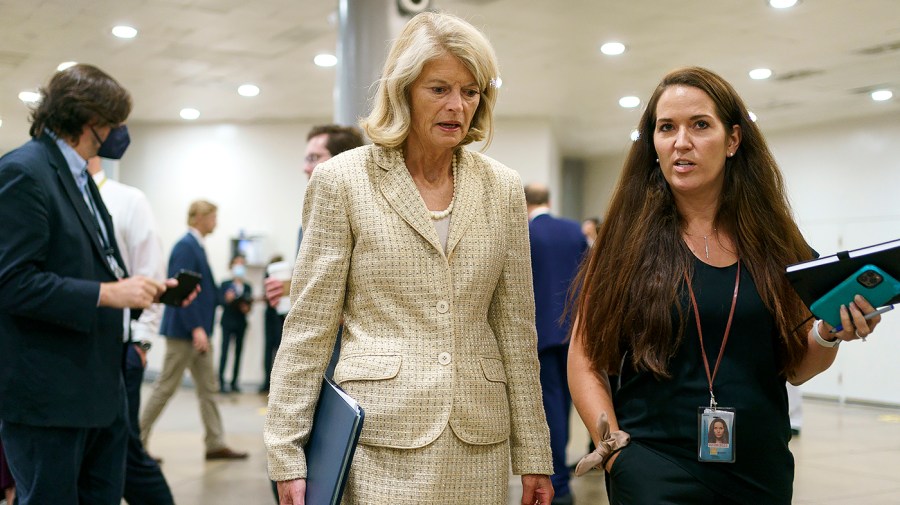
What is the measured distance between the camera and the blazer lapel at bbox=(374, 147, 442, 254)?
6.37ft

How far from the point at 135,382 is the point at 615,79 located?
24.8 feet

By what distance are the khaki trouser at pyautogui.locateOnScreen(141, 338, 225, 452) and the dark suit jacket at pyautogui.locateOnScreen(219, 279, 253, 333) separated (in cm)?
523

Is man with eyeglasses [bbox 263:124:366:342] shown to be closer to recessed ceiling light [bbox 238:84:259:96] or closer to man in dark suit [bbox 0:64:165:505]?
man in dark suit [bbox 0:64:165:505]

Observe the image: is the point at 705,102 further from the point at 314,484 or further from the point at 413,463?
the point at 314,484

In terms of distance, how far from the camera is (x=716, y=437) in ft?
6.31

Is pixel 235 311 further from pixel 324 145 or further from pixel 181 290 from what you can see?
pixel 181 290

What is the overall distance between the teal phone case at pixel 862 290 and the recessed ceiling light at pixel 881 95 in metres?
10.2

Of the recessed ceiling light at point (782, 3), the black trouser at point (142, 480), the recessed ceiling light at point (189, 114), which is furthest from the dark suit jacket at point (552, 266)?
the recessed ceiling light at point (189, 114)

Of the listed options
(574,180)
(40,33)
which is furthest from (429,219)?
(574,180)

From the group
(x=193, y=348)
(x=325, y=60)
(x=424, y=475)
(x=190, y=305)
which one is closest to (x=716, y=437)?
(x=424, y=475)

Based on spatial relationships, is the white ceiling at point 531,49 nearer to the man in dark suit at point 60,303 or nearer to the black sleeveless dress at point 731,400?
the man in dark suit at point 60,303

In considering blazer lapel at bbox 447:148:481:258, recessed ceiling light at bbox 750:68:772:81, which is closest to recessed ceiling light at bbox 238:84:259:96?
recessed ceiling light at bbox 750:68:772:81

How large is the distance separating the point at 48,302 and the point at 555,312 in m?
3.14

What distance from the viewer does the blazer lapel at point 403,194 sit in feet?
6.37
